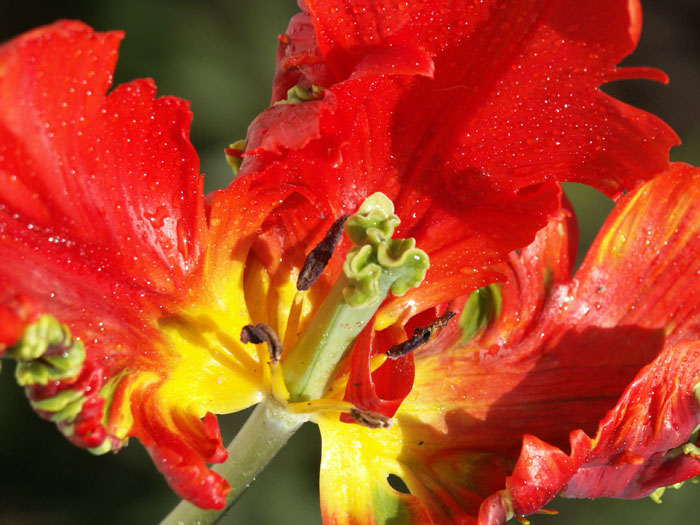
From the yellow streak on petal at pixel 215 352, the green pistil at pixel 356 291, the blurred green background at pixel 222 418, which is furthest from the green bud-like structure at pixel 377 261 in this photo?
the blurred green background at pixel 222 418

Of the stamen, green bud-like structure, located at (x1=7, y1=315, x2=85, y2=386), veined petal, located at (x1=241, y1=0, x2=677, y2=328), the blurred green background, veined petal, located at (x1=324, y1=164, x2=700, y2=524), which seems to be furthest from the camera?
the blurred green background

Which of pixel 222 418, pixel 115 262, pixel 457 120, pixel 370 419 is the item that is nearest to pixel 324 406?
pixel 370 419

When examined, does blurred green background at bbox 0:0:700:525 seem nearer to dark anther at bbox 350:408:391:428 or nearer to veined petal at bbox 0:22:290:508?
veined petal at bbox 0:22:290:508

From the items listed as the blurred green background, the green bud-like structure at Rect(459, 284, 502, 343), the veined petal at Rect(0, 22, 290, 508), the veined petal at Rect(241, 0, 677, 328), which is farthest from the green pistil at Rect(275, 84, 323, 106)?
the blurred green background

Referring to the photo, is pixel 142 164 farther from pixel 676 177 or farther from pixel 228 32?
pixel 228 32

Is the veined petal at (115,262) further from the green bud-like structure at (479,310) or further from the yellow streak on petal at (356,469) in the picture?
the green bud-like structure at (479,310)

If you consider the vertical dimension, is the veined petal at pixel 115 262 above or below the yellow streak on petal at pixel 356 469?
above
